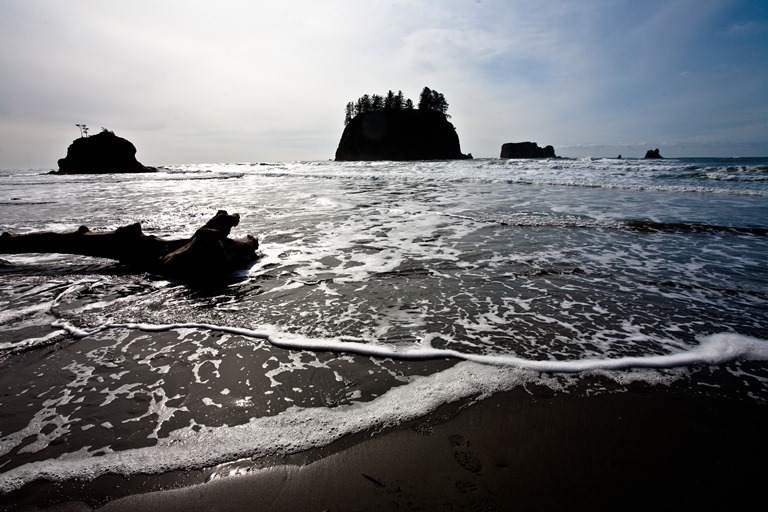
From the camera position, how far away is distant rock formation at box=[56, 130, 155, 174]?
2254 inches

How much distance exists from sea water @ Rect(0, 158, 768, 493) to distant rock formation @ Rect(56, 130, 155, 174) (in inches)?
2625

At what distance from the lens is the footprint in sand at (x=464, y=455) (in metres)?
1.86

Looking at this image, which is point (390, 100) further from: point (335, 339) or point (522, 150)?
point (335, 339)

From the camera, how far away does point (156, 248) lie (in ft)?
18.8

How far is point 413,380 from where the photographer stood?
2639 millimetres

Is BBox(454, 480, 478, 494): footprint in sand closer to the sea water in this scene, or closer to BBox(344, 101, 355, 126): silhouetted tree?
the sea water

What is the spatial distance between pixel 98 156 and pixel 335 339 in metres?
74.6

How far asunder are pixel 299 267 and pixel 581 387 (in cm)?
421

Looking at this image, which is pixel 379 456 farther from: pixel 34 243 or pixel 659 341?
pixel 34 243

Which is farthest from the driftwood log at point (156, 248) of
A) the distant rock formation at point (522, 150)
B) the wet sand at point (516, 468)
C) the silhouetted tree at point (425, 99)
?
the distant rock formation at point (522, 150)

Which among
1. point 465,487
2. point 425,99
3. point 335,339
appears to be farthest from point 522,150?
point 465,487

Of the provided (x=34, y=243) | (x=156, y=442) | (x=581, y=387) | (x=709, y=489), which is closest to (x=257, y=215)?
(x=34, y=243)

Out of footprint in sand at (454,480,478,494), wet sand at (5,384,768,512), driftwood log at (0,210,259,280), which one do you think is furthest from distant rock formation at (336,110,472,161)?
footprint in sand at (454,480,478,494)

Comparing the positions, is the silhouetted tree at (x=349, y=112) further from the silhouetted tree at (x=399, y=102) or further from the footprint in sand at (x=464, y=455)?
the footprint in sand at (x=464, y=455)
